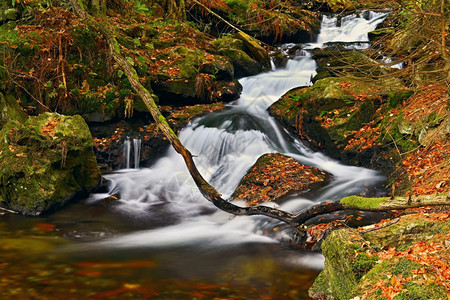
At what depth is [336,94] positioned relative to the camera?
9.57m

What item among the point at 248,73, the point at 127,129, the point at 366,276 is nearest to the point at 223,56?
the point at 248,73

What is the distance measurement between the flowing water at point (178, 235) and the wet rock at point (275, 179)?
0.31 meters

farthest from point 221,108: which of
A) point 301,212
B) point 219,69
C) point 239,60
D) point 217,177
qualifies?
point 301,212

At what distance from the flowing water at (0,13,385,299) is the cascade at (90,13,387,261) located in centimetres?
3

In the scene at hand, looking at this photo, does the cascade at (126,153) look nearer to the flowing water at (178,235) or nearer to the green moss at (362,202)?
the flowing water at (178,235)

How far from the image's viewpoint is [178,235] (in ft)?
20.7

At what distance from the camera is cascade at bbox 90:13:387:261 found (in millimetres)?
6311

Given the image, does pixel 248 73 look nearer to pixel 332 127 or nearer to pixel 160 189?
pixel 332 127

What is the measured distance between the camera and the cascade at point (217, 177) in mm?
6311

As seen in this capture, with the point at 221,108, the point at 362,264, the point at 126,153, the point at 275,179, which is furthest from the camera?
the point at 221,108

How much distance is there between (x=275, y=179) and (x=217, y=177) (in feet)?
5.38

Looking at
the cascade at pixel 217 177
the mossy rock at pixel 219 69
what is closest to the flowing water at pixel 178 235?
the cascade at pixel 217 177

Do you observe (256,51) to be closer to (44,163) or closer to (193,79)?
(193,79)

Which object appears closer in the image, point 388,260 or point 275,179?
point 388,260
